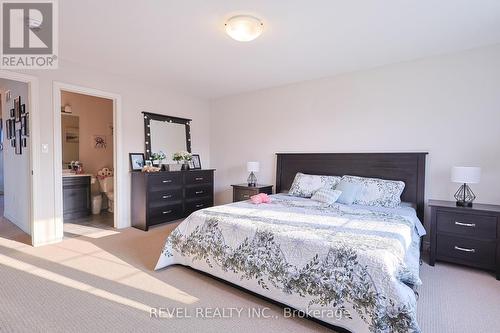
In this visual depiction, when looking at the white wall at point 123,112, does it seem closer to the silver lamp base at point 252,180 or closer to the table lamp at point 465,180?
the silver lamp base at point 252,180

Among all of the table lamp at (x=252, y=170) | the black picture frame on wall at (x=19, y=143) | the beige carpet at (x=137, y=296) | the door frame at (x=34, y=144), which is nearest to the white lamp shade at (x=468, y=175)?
the beige carpet at (x=137, y=296)

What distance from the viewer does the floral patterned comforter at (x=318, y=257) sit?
1.56 metres

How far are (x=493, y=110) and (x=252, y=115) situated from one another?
11.0 ft

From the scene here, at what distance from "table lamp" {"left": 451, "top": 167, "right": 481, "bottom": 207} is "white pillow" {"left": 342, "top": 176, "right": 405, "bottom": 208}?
1.84ft

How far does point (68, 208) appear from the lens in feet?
15.0

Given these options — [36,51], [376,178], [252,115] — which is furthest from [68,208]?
[376,178]

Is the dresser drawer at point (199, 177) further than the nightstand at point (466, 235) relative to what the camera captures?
Yes

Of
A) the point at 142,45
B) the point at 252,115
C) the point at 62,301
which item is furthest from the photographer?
the point at 252,115

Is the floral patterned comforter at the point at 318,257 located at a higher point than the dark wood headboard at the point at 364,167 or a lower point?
lower

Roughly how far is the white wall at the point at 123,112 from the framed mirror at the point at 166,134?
0.10 meters

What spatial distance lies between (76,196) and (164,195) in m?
1.80

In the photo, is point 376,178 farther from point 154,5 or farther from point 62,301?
point 62,301

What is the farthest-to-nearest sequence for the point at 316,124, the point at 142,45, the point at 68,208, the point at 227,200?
the point at 227,200, the point at 68,208, the point at 316,124, the point at 142,45

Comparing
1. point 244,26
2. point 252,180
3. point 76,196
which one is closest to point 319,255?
point 244,26
